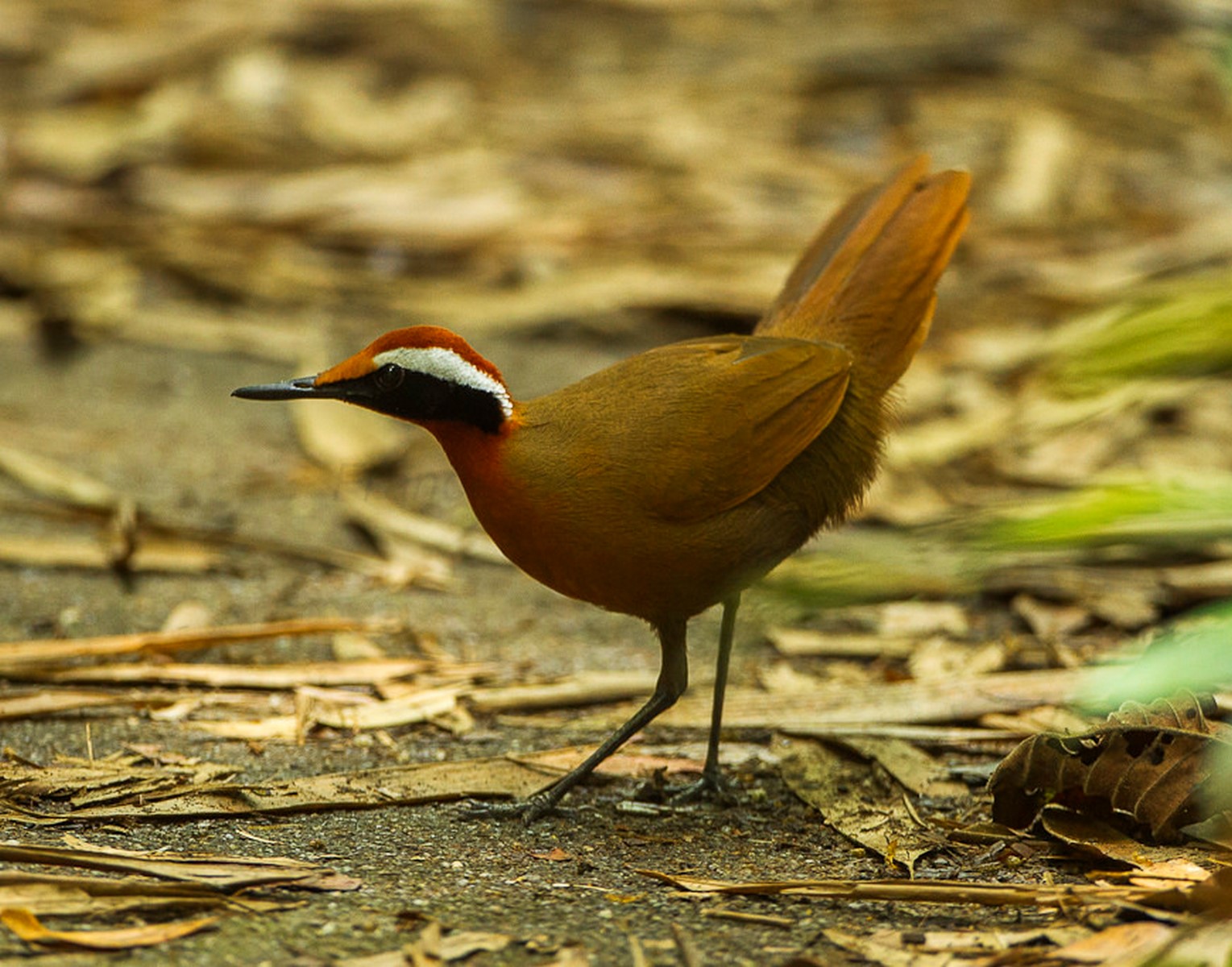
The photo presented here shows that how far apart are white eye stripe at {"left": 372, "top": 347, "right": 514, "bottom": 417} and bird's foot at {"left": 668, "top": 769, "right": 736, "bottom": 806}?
1.05 m

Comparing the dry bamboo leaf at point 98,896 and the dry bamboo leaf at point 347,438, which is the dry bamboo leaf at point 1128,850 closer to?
the dry bamboo leaf at point 98,896

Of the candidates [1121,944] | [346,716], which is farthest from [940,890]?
[346,716]

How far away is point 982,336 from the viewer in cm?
680

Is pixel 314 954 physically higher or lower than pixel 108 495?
lower

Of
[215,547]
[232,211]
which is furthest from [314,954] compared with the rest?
[232,211]

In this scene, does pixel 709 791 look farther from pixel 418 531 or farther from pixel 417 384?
pixel 418 531

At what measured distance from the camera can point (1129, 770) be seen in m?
3.05

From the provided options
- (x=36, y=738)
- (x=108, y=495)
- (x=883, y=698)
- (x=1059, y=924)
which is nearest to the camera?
(x=1059, y=924)

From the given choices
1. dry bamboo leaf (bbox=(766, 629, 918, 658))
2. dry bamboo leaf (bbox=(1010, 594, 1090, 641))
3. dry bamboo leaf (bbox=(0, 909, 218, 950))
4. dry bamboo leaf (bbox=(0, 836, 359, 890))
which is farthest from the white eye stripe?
dry bamboo leaf (bbox=(1010, 594, 1090, 641))

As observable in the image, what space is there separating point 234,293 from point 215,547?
2.30 metres

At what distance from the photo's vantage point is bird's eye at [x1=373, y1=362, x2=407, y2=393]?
3455 mm

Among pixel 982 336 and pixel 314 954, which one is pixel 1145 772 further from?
pixel 982 336

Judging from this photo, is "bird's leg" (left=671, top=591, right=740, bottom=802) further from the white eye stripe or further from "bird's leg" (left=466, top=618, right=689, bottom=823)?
the white eye stripe

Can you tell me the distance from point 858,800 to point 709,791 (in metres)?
0.36
